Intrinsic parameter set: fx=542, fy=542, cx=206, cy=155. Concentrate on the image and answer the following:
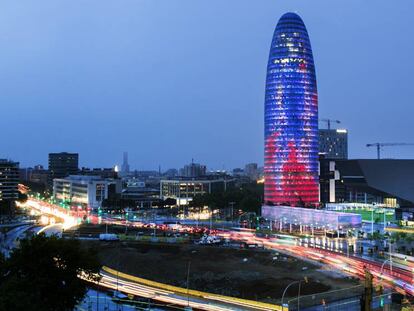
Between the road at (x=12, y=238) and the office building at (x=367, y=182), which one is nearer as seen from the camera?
the road at (x=12, y=238)

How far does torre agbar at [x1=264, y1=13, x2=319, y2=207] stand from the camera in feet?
515

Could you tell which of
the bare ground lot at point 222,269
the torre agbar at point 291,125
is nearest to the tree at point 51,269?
the bare ground lot at point 222,269

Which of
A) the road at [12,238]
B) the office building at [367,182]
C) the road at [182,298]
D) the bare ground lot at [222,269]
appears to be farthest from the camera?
the office building at [367,182]

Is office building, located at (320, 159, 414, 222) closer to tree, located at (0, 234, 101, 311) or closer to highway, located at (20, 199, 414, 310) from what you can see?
highway, located at (20, 199, 414, 310)

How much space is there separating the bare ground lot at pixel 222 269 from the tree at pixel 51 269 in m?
23.6

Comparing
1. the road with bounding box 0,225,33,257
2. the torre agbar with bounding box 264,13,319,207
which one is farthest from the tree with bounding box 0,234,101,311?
the torre agbar with bounding box 264,13,319,207

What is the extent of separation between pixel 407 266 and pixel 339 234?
4325 cm

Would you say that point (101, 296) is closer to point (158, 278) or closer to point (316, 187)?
point (158, 278)

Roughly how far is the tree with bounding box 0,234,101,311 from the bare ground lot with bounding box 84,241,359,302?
77.3ft

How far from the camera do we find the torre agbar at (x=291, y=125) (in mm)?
157000

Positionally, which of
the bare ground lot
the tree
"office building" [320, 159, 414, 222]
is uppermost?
"office building" [320, 159, 414, 222]

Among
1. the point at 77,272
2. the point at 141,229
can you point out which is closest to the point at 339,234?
the point at 141,229

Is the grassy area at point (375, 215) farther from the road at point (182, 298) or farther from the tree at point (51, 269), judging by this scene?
the tree at point (51, 269)

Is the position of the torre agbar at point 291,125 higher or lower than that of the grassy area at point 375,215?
higher
